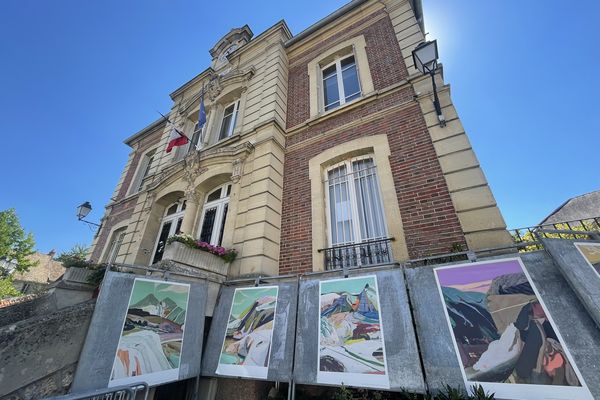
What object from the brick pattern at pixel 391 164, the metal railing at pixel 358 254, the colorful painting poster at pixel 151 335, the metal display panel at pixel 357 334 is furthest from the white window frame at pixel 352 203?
the colorful painting poster at pixel 151 335

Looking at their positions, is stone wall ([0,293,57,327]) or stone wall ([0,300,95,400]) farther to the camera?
stone wall ([0,293,57,327])

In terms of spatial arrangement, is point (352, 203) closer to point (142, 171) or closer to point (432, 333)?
point (432, 333)

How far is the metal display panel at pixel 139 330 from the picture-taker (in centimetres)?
273

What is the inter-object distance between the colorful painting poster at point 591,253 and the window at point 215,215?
6371 mm

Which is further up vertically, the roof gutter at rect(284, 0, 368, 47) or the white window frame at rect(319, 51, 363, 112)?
the roof gutter at rect(284, 0, 368, 47)

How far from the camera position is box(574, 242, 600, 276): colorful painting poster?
2546 millimetres

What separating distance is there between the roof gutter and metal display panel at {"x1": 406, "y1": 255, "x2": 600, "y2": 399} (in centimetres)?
862

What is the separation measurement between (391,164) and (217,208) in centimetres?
476

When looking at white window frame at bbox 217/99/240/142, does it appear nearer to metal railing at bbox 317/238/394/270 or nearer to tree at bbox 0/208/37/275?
metal railing at bbox 317/238/394/270

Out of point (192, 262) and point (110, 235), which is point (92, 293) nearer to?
point (192, 262)

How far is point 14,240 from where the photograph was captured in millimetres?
21953

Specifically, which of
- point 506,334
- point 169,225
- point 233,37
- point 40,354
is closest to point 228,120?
point 169,225

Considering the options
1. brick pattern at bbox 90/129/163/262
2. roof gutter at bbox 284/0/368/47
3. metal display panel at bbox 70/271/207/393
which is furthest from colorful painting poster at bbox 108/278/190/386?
brick pattern at bbox 90/129/163/262

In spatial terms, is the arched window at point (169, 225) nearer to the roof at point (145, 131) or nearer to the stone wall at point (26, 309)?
the stone wall at point (26, 309)
